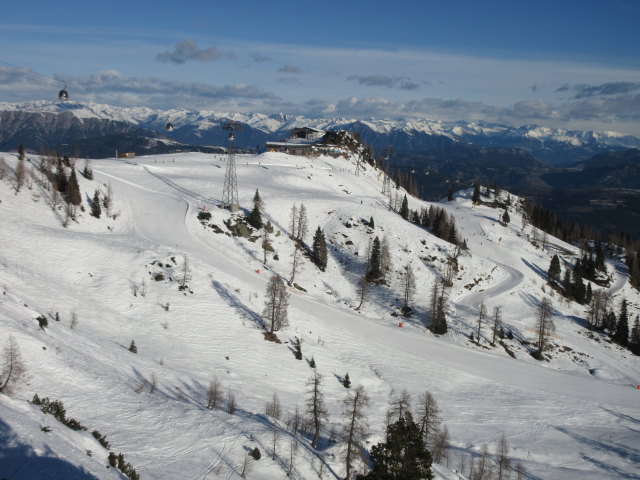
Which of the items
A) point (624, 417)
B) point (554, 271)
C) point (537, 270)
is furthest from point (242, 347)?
point (537, 270)

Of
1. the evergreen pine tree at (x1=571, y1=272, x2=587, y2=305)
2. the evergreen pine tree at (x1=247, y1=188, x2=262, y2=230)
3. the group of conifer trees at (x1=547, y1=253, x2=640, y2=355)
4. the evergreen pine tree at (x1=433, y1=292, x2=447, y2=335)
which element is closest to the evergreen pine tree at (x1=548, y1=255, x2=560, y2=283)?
the group of conifer trees at (x1=547, y1=253, x2=640, y2=355)

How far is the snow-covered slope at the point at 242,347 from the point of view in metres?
26.0

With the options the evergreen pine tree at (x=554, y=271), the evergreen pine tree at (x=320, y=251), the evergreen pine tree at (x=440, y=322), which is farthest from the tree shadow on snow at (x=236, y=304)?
the evergreen pine tree at (x=554, y=271)

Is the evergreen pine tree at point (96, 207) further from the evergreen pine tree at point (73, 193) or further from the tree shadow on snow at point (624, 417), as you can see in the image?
the tree shadow on snow at point (624, 417)

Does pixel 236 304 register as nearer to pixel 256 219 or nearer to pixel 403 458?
pixel 256 219

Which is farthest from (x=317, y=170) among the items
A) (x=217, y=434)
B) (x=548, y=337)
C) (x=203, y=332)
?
(x=217, y=434)

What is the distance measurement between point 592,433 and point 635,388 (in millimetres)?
26510

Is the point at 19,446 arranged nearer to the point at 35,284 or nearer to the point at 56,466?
the point at 56,466

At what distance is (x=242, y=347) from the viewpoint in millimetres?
48625

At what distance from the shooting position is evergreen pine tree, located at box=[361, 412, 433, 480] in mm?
23641

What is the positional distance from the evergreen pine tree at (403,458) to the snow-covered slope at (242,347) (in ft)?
15.9

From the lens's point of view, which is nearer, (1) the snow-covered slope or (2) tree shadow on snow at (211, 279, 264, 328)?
(1) the snow-covered slope

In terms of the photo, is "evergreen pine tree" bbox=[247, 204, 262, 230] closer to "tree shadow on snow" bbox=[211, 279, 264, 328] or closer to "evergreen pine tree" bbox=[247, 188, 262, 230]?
"evergreen pine tree" bbox=[247, 188, 262, 230]

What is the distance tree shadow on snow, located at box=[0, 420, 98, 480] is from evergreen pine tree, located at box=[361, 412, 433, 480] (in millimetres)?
14937
